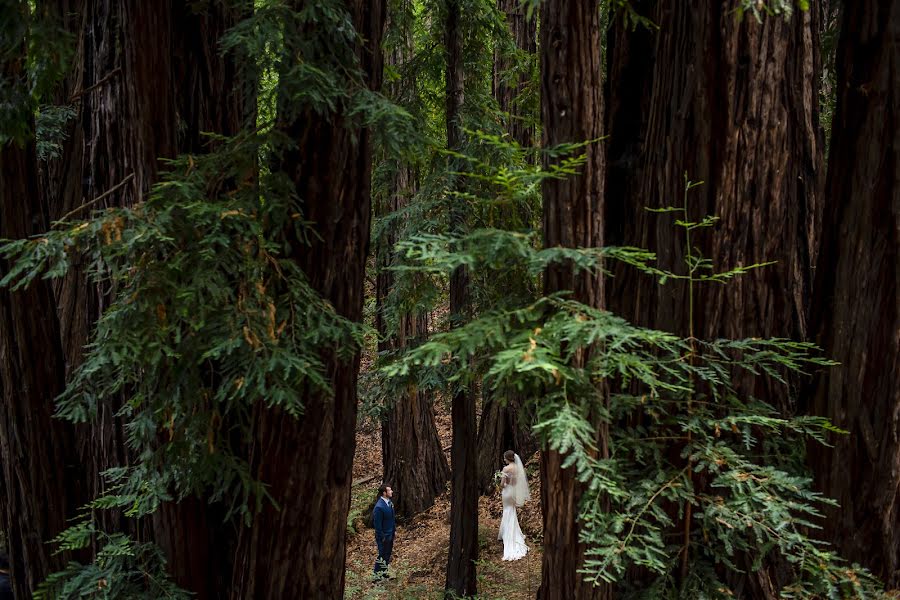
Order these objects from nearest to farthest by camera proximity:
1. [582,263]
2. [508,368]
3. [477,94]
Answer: [508,368] < [582,263] < [477,94]

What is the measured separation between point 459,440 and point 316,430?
472cm

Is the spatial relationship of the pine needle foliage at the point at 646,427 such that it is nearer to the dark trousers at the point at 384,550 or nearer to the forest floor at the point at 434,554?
the forest floor at the point at 434,554

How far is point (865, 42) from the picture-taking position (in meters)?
4.84

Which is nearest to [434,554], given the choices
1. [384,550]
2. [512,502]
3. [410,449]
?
[384,550]

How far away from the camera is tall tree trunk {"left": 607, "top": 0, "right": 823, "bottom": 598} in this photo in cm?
473

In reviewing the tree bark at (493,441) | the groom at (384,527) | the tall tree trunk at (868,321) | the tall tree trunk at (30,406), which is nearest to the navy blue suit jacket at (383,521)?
the groom at (384,527)

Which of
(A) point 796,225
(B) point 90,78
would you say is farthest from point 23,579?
(A) point 796,225

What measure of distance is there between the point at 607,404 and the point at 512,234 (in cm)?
110

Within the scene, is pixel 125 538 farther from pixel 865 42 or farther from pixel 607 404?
pixel 865 42

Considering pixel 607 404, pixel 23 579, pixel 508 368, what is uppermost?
pixel 508 368

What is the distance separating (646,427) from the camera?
15.0ft

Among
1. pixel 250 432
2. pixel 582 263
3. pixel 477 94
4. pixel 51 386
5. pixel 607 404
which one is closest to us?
pixel 582 263

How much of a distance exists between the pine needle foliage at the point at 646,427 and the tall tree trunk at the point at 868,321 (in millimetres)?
220

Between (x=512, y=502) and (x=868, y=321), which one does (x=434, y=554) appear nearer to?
(x=512, y=502)
